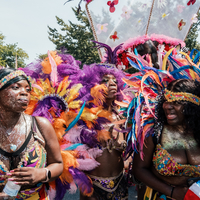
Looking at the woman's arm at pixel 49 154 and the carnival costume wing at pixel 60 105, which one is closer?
the woman's arm at pixel 49 154

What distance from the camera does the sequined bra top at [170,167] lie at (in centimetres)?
185

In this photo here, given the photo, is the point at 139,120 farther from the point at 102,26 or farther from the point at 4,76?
the point at 102,26

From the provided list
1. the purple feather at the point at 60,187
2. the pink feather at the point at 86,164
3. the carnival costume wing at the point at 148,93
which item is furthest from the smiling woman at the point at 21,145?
the carnival costume wing at the point at 148,93

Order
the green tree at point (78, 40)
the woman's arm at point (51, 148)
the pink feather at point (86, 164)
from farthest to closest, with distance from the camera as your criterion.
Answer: the green tree at point (78, 40)
the pink feather at point (86, 164)
the woman's arm at point (51, 148)

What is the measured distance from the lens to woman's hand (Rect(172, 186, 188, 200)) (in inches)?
70.6

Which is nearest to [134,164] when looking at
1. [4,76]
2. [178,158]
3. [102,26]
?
[178,158]

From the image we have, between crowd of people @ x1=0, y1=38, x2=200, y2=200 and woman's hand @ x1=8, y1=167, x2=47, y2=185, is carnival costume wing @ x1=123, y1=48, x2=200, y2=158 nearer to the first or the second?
crowd of people @ x1=0, y1=38, x2=200, y2=200

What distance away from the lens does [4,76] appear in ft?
4.60

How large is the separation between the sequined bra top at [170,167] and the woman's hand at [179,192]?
0.12 m

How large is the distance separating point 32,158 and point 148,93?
1364 mm

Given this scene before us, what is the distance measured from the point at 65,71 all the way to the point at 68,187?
1.26m

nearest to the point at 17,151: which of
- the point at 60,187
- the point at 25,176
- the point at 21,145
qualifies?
the point at 21,145

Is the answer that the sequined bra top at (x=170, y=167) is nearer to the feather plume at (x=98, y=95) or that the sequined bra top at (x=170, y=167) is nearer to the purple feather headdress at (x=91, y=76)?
the feather plume at (x=98, y=95)

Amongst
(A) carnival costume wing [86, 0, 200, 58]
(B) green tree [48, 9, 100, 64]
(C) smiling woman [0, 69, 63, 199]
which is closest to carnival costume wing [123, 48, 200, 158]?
(C) smiling woman [0, 69, 63, 199]
